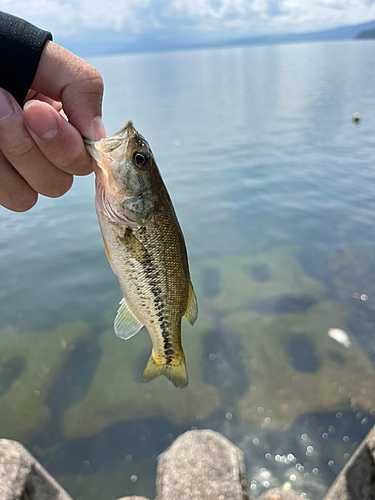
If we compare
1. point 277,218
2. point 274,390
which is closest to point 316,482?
point 274,390

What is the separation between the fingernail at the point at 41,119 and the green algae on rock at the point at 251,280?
6.81 m

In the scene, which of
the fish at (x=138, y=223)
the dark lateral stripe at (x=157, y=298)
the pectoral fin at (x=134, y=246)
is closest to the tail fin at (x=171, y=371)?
the dark lateral stripe at (x=157, y=298)

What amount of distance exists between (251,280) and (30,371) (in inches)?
220

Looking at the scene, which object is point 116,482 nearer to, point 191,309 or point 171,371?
point 171,371

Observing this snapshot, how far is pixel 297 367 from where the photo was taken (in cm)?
665

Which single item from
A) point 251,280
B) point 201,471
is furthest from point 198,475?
point 251,280

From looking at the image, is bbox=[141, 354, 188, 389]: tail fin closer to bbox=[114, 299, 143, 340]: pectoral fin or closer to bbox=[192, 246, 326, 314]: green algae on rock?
bbox=[114, 299, 143, 340]: pectoral fin

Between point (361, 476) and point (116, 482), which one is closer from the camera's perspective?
point (361, 476)

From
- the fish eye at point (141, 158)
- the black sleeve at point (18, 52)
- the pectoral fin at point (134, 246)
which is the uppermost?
the black sleeve at point (18, 52)

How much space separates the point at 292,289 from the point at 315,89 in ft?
136

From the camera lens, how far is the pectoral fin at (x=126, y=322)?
8.49 feet

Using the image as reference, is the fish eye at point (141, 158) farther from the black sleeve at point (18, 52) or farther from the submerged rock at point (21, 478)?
the submerged rock at point (21, 478)

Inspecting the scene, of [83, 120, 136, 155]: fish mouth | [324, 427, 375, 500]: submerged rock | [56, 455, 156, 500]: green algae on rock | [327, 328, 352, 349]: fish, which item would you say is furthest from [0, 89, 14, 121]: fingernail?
[327, 328, 352, 349]: fish

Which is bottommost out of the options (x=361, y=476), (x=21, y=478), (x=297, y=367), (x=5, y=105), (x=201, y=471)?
(x=297, y=367)
